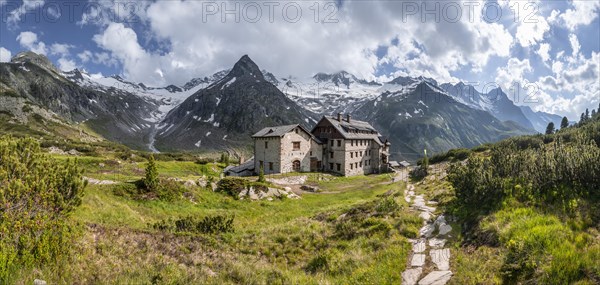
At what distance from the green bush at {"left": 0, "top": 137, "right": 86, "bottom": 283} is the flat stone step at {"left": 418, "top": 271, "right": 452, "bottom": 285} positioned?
10.6 metres

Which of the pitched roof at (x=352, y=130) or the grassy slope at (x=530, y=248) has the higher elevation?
the pitched roof at (x=352, y=130)

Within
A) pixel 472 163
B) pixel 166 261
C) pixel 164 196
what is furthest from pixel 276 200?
pixel 166 261

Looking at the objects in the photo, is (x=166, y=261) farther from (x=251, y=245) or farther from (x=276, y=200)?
(x=276, y=200)

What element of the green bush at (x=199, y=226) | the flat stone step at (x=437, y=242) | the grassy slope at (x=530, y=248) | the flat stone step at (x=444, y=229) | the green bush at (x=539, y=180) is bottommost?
the green bush at (x=199, y=226)

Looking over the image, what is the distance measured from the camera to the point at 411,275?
31.9ft

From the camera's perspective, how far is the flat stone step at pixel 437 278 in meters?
8.95

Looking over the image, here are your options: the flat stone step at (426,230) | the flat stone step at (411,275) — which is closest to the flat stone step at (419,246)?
the flat stone step at (426,230)

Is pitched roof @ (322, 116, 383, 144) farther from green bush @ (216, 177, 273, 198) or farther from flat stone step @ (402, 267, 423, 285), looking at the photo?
flat stone step @ (402, 267, 423, 285)

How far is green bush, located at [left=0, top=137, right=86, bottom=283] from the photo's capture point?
278 inches

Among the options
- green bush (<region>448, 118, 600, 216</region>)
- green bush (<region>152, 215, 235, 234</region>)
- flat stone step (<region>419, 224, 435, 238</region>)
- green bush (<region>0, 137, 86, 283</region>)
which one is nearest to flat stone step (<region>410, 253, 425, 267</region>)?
flat stone step (<region>419, 224, 435, 238</region>)

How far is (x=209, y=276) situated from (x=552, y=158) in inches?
658

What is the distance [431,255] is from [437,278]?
2.09 m

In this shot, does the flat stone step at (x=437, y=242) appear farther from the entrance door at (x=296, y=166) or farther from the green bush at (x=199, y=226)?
the entrance door at (x=296, y=166)

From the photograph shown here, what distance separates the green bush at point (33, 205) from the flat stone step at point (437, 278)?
10.6 m
